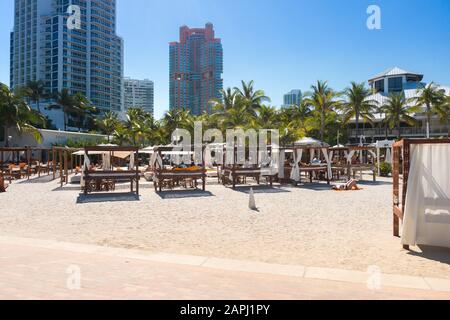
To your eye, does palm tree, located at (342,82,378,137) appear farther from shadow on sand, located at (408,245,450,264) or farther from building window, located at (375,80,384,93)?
shadow on sand, located at (408,245,450,264)

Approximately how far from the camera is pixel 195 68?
11188 centimetres

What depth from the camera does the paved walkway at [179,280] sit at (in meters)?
4.37

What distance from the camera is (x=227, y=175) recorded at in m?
20.6

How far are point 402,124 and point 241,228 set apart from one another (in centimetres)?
5139

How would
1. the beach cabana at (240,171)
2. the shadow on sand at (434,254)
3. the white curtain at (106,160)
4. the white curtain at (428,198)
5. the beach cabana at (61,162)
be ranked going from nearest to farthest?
the shadow on sand at (434,254) < the white curtain at (428,198) < the beach cabana at (240,171) < the beach cabana at (61,162) < the white curtain at (106,160)

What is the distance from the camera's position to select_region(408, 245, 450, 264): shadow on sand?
20.1 ft

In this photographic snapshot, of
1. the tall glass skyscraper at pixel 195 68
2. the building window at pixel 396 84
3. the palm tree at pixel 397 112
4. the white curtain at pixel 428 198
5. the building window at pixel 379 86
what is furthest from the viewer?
the tall glass skyscraper at pixel 195 68

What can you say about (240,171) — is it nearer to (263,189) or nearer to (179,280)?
(263,189)

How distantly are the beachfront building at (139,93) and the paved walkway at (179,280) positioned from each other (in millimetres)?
143299

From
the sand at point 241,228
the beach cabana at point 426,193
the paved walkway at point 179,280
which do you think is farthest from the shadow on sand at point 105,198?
the beach cabana at point 426,193

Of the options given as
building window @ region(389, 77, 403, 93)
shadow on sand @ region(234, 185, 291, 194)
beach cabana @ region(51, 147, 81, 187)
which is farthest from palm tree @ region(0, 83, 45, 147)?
building window @ region(389, 77, 403, 93)

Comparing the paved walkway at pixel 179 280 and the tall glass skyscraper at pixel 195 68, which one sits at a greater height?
the tall glass skyscraper at pixel 195 68

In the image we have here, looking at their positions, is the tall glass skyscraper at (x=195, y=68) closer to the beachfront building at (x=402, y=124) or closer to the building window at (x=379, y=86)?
the building window at (x=379, y=86)
